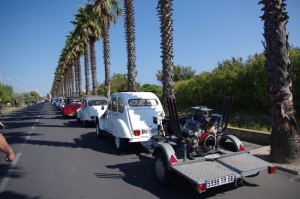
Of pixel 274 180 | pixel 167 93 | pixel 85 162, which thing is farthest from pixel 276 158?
pixel 167 93

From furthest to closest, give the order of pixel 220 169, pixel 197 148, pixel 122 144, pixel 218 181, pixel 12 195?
pixel 122 144
pixel 197 148
pixel 12 195
pixel 220 169
pixel 218 181

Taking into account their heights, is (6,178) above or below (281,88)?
below

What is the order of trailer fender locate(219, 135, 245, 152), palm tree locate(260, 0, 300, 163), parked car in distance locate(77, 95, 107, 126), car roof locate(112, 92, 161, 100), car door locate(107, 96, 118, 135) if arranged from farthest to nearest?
parked car in distance locate(77, 95, 107, 126) → car door locate(107, 96, 118, 135) → car roof locate(112, 92, 161, 100) → palm tree locate(260, 0, 300, 163) → trailer fender locate(219, 135, 245, 152)

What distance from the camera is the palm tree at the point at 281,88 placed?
22.0 ft

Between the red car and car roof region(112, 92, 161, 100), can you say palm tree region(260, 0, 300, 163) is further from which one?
the red car

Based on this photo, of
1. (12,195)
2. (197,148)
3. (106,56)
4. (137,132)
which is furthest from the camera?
(106,56)

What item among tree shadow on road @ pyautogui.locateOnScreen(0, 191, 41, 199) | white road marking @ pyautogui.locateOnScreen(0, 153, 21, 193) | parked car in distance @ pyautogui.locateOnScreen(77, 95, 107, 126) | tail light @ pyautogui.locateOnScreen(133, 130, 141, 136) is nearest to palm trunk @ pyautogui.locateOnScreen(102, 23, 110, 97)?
parked car in distance @ pyautogui.locateOnScreen(77, 95, 107, 126)

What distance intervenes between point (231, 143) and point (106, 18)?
63.4ft

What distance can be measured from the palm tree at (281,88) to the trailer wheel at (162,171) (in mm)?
2914

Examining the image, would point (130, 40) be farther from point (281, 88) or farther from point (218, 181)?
point (218, 181)

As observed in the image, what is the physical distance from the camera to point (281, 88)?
677 centimetres

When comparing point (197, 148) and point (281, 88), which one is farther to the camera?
point (281, 88)

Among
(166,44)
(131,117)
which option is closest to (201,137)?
(131,117)

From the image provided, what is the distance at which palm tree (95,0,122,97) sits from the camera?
23031 millimetres
